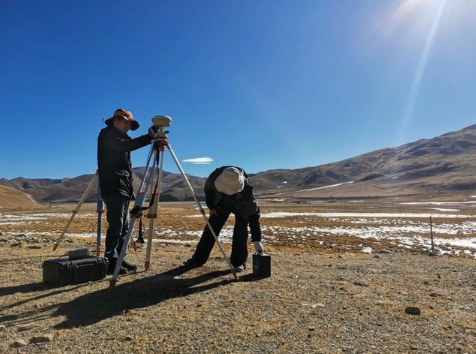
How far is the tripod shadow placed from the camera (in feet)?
15.8

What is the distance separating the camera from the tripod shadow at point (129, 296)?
4805mm

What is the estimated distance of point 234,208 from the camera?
25.6ft

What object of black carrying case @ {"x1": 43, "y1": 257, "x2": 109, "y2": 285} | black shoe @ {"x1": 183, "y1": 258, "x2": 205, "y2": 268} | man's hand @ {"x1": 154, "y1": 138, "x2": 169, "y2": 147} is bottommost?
black shoe @ {"x1": 183, "y1": 258, "x2": 205, "y2": 268}

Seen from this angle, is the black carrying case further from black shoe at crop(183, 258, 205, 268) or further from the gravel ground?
black shoe at crop(183, 258, 205, 268)

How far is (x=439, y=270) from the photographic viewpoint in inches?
332

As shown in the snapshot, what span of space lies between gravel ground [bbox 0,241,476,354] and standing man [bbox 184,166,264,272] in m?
0.51

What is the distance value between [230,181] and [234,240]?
153cm

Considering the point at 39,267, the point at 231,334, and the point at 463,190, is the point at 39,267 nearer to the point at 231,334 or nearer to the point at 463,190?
the point at 231,334

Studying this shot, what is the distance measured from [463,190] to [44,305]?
16533 centimetres

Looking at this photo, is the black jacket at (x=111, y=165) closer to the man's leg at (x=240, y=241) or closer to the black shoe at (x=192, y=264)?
the black shoe at (x=192, y=264)

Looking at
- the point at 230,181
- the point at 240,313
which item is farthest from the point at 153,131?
the point at 240,313

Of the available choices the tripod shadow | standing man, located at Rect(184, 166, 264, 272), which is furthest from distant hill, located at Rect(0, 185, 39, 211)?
the tripod shadow

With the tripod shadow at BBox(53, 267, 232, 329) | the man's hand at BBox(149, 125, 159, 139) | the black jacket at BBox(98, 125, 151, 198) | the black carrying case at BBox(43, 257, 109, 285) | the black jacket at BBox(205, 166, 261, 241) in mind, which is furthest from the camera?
the black jacket at BBox(205, 166, 261, 241)

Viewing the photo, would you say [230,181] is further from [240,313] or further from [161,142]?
[240,313]
